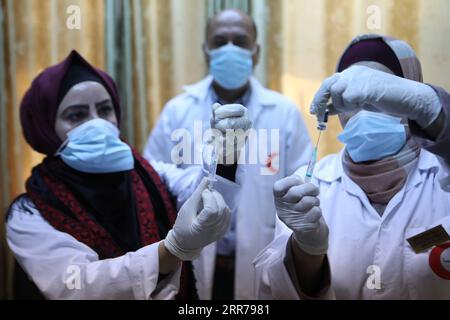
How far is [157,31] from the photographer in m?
1.67

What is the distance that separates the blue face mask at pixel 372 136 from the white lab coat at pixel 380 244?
2.6 inches

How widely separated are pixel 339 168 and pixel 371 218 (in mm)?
134

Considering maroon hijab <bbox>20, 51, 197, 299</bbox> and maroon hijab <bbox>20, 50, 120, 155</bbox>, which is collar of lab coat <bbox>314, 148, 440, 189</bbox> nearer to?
maroon hijab <bbox>20, 51, 197, 299</bbox>

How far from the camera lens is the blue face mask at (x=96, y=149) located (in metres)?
1.08

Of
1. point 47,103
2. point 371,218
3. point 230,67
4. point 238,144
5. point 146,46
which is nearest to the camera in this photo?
point 238,144

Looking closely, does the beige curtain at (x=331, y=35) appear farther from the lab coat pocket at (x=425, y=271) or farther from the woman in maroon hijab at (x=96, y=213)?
the woman in maroon hijab at (x=96, y=213)

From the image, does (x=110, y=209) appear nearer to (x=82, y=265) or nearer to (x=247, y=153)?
(x=82, y=265)

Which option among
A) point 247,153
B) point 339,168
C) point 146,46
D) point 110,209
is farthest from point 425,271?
point 146,46

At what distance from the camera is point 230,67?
156 cm

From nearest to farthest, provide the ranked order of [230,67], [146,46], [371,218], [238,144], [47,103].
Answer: [238,144]
[371,218]
[47,103]
[230,67]
[146,46]

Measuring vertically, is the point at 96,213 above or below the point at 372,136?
below

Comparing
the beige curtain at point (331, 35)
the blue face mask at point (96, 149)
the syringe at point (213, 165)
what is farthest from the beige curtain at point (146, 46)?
the syringe at point (213, 165)

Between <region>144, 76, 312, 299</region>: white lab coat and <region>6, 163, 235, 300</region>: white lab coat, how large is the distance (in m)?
0.13
